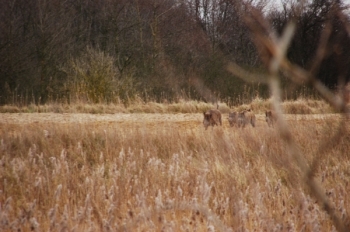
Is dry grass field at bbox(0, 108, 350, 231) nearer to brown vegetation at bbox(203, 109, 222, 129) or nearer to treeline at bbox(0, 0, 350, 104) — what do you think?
brown vegetation at bbox(203, 109, 222, 129)

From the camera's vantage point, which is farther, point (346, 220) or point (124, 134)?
point (124, 134)

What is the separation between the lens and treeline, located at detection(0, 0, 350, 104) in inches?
553

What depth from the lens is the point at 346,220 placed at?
8.48 feet

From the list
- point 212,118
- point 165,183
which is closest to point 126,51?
point 212,118

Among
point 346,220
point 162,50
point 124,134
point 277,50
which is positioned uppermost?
point 162,50

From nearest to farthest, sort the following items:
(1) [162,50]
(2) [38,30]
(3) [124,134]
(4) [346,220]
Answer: (4) [346,220] < (3) [124,134] < (2) [38,30] < (1) [162,50]

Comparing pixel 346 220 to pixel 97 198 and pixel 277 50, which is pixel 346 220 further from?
pixel 277 50

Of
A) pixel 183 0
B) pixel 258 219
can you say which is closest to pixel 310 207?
pixel 258 219

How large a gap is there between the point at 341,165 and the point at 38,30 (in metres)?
15.6

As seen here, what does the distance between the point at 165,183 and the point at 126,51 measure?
16758 millimetres

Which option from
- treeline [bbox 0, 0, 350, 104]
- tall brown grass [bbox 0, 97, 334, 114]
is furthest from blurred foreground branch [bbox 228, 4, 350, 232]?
treeline [bbox 0, 0, 350, 104]

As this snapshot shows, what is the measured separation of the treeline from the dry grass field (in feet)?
25.4

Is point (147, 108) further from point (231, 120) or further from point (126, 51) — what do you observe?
point (126, 51)

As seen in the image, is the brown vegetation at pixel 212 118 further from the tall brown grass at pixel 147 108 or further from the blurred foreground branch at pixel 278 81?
the blurred foreground branch at pixel 278 81
